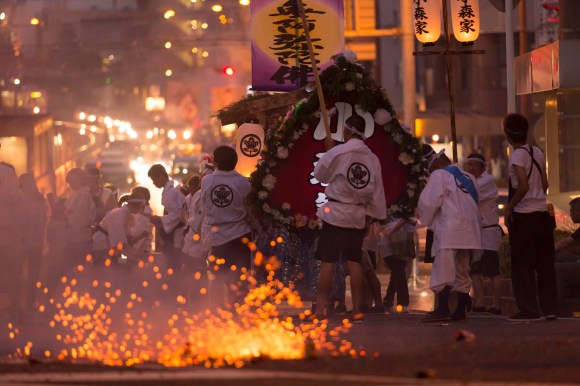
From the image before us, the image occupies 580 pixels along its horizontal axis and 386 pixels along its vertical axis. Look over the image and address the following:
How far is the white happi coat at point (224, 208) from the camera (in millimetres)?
12922

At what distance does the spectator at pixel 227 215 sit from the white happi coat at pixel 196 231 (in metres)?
0.42

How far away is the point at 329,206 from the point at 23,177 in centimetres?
530

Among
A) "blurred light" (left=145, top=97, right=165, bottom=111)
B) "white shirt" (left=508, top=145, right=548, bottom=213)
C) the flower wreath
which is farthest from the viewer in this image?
"blurred light" (left=145, top=97, right=165, bottom=111)

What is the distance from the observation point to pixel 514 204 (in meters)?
11.3

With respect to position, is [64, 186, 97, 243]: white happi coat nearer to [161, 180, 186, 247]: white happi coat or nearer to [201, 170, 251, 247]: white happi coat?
[161, 180, 186, 247]: white happi coat

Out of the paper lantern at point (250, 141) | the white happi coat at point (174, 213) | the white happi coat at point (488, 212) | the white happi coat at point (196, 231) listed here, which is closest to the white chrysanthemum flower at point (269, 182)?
the white happi coat at point (196, 231)

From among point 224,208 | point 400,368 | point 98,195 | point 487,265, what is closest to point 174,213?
point 98,195

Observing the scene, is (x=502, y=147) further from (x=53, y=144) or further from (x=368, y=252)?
(x=368, y=252)

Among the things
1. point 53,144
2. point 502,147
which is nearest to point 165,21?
point 502,147

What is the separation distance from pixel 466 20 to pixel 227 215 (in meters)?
7.54

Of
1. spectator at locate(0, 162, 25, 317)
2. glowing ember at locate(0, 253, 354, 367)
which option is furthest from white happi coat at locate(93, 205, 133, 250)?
spectator at locate(0, 162, 25, 317)

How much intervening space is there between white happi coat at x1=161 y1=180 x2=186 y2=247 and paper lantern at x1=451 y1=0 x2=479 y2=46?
5896 mm

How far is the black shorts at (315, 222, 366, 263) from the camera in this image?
11445mm

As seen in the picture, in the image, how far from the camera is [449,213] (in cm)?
1152
